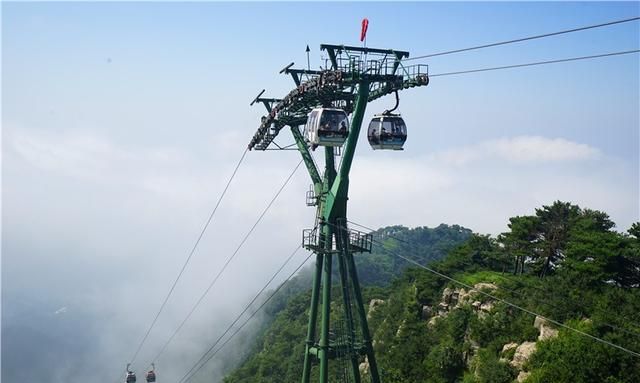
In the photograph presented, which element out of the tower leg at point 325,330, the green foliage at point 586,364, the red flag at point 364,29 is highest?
the red flag at point 364,29

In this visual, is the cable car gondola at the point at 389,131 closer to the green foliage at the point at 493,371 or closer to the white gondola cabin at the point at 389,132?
the white gondola cabin at the point at 389,132

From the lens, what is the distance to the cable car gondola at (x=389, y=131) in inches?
1039

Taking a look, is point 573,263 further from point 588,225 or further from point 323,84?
point 323,84

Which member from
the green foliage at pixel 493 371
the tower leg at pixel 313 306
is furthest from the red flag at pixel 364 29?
the green foliage at pixel 493 371

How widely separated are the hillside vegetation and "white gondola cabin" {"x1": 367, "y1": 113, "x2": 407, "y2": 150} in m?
3.92

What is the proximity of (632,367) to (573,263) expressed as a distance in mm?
10137

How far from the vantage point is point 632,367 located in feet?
97.3

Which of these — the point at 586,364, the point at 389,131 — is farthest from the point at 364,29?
the point at 586,364

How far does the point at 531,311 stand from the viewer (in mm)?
36281

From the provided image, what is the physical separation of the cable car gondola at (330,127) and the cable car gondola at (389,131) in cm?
196

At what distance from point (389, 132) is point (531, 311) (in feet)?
55.5

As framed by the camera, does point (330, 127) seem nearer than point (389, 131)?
Yes

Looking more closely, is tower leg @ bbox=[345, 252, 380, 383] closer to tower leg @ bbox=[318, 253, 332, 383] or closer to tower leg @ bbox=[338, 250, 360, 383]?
tower leg @ bbox=[338, 250, 360, 383]

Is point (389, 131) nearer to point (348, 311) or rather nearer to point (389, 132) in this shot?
point (389, 132)
